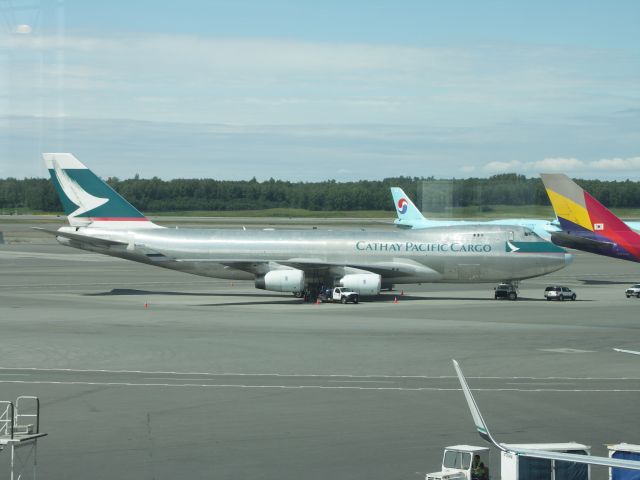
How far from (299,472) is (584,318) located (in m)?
31.1

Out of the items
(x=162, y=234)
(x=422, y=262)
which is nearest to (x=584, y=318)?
(x=422, y=262)

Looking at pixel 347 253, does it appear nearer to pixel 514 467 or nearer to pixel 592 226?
pixel 592 226

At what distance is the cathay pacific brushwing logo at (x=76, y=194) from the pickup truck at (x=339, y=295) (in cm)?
1568

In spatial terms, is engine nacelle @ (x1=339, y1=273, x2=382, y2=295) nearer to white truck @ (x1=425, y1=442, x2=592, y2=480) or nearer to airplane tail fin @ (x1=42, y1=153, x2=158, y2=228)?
airplane tail fin @ (x1=42, y1=153, x2=158, y2=228)

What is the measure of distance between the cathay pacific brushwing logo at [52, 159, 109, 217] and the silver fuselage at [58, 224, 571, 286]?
2.52 metres

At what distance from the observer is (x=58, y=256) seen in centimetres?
9625

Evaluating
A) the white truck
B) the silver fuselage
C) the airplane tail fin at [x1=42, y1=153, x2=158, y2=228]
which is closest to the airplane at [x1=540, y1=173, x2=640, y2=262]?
the silver fuselage

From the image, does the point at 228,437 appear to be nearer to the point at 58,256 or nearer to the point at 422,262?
the point at 422,262

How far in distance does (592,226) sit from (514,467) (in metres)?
49.5

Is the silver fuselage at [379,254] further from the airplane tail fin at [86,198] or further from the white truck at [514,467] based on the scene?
the white truck at [514,467]

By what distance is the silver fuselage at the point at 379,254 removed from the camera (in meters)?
55.8

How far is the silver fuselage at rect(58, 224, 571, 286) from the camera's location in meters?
55.8

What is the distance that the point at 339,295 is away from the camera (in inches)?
2120

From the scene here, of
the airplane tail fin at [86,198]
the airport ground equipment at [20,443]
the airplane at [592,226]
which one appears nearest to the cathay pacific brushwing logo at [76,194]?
the airplane tail fin at [86,198]
